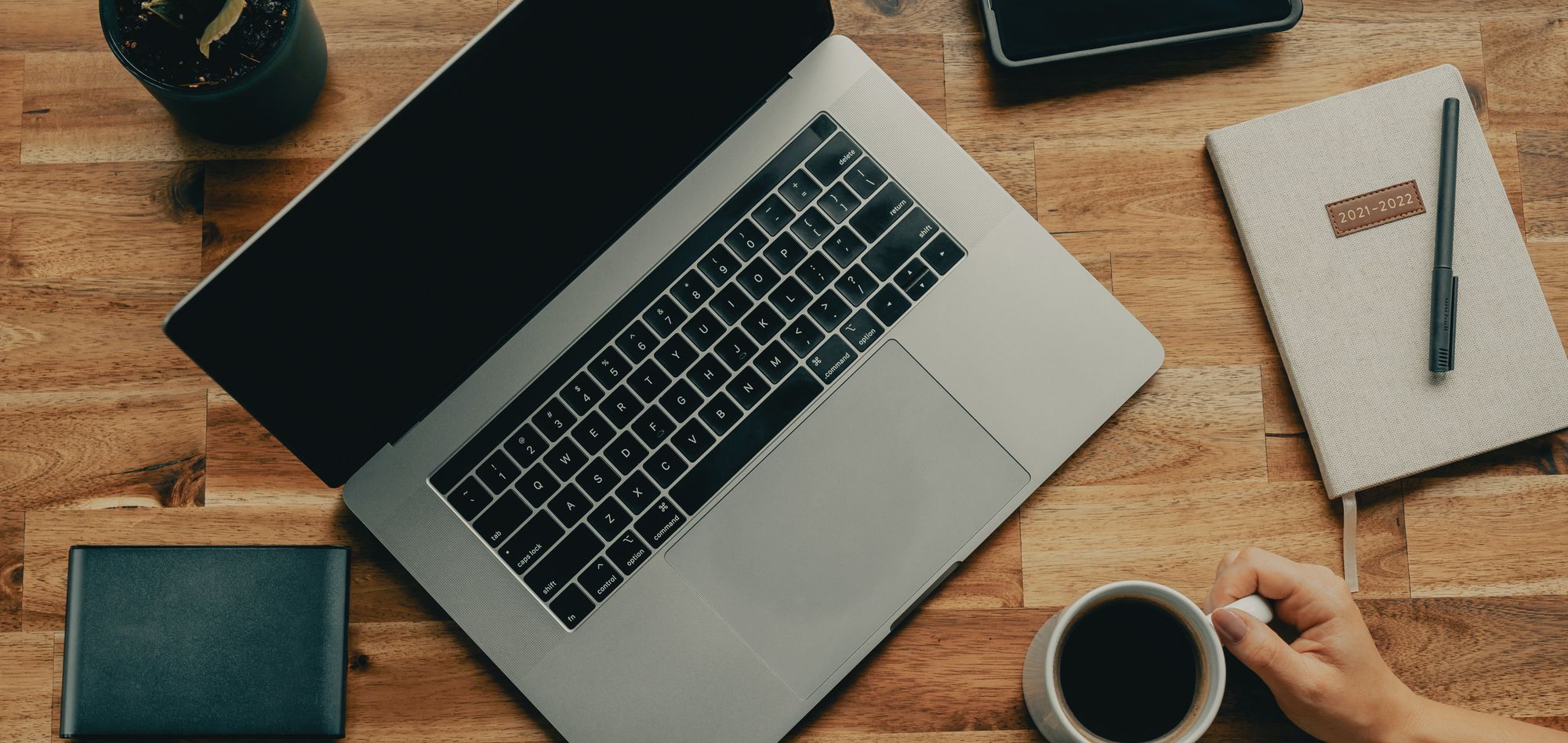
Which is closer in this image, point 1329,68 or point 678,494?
point 678,494

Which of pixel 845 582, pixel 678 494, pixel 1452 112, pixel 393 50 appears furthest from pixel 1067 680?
pixel 393 50

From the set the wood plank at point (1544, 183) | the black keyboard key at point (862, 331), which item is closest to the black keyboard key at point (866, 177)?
the black keyboard key at point (862, 331)

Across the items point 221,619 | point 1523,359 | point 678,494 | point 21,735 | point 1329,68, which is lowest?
point 21,735

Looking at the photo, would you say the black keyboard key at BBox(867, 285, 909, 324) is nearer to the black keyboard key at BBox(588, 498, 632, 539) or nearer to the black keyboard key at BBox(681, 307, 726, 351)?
the black keyboard key at BBox(681, 307, 726, 351)

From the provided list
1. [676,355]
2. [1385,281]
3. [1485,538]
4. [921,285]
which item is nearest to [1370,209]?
[1385,281]

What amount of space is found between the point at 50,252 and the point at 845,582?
0.75 metres

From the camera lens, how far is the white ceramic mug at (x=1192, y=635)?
29.6 inches

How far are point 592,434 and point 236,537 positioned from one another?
33 cm

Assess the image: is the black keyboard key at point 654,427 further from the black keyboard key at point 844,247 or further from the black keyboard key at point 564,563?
the black keyboard key at point 844,247

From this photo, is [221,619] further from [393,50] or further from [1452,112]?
[1452,112]

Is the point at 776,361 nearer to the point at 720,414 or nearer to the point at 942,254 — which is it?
the point at 720,414

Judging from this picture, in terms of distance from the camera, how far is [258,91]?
836 millimetres

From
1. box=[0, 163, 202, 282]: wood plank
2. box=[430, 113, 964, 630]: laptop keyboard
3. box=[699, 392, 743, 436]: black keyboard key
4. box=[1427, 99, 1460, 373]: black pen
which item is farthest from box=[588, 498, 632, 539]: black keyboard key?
box=[1427, 99, 1460, 373]: black pen

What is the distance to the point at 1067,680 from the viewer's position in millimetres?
807
